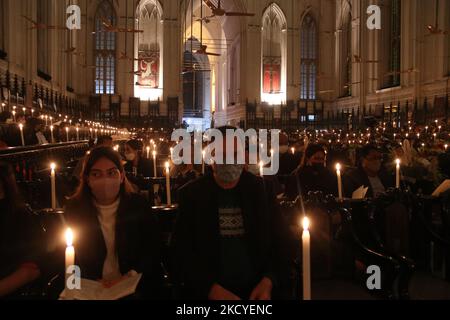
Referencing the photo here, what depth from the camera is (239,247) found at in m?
3.28

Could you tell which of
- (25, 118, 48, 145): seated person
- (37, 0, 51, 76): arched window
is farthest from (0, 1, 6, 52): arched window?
(25, 118, 48, 145): seated person

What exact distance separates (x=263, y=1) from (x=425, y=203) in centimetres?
3662

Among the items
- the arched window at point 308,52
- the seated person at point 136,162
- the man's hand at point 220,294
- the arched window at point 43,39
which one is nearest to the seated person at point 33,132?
the seated person at point 136,162

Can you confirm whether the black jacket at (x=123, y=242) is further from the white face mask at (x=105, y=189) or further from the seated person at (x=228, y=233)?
the seated person at (x=228, y=233)

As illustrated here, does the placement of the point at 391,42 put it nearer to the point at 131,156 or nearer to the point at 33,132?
the point at 131,156

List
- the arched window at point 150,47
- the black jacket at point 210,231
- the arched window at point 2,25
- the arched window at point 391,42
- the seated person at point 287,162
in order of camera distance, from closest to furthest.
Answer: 1. the black jacket at point 210,231
2. the seated person at point 287,162
3. the arched window at point 2,25
4. the arched window at point 391,42
5. the arched window at point 150,47

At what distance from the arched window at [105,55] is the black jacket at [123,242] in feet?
117

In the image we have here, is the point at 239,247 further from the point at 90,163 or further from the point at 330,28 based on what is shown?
the point at 330,28

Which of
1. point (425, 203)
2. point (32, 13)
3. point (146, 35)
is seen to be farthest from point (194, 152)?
point (146, 35)

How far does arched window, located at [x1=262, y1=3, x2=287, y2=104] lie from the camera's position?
39.8m

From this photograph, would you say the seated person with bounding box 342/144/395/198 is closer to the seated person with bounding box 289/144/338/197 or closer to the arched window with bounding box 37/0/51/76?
the seated person with bounding box 289/144/338/197

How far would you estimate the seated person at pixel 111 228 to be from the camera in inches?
130

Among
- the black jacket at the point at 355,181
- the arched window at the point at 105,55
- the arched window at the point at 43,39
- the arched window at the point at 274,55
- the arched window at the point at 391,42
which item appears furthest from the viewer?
the arched window at the point at 274,55

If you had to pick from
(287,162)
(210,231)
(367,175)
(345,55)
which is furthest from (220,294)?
(345,55)
